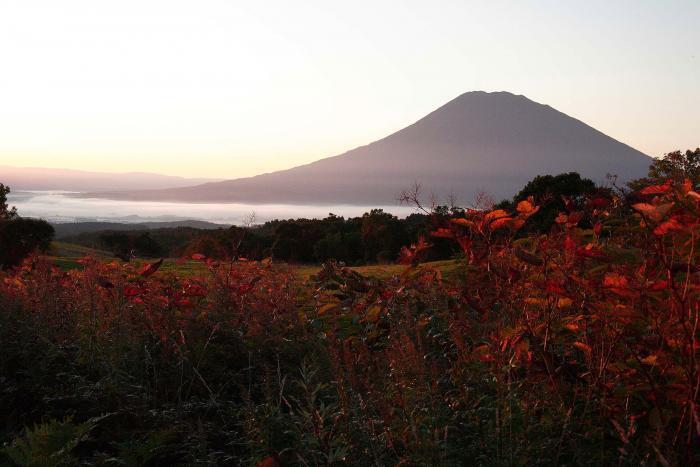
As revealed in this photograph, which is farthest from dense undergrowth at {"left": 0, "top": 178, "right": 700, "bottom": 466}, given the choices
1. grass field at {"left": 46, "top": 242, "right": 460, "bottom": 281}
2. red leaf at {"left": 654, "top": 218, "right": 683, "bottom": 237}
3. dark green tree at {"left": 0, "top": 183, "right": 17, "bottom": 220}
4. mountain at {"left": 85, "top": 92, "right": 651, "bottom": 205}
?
mountain at {"left": 85, "top": 92, "right": 651, "bottom": 205}

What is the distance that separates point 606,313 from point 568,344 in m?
0.95

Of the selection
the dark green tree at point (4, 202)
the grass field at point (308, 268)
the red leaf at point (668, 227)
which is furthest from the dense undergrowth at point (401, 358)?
the dark green tree at point (4, 202)

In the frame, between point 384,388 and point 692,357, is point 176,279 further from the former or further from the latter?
point 692,357

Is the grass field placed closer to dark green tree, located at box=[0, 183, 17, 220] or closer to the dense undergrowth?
the dense undergrowth

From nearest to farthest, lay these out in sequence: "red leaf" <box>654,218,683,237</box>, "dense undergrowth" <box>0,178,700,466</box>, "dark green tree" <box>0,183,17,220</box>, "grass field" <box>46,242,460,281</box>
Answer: "red leaf" <box>654,218,683,237</box>, "dense undergrowth" <box>0,178,700,466</box>, "grass field" <box>46,242,460,281</box>, "dark green tree" <box>0,183,17,220</box>

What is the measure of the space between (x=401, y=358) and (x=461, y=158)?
143 meters

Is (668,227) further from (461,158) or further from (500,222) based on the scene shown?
(461,158)

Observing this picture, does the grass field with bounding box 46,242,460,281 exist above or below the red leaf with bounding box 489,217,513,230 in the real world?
below

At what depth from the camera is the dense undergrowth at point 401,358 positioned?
7.91ft

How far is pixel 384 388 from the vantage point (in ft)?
9.73

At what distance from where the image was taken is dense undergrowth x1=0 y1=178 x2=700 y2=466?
2.41 metres

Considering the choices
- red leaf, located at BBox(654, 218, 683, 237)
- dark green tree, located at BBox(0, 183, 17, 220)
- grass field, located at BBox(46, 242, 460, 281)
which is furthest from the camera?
dark green tree, located at BBox(0, 183, 17, 220)

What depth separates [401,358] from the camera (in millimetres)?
2689

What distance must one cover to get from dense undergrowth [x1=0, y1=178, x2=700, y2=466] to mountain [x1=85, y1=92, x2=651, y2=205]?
12160cm
